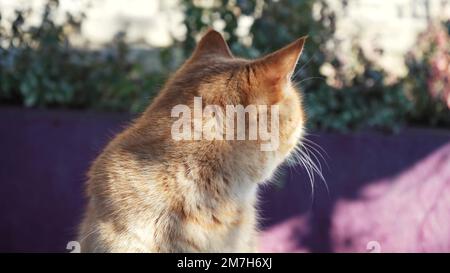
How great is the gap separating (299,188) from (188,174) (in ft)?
5.71

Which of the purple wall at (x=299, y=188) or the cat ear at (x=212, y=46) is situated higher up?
the cat ear at (x=212, y=46)

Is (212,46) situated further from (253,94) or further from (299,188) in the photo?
(299,188)

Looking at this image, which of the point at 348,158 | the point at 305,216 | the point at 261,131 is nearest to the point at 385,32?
the point at 348,158

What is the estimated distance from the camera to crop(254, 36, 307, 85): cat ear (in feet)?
5.32

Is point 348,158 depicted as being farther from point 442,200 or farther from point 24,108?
point 24,108

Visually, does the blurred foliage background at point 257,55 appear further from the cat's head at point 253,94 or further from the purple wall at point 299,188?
the cat's head at point 253,94

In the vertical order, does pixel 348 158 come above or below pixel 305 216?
above

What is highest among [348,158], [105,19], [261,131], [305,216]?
[105,19]

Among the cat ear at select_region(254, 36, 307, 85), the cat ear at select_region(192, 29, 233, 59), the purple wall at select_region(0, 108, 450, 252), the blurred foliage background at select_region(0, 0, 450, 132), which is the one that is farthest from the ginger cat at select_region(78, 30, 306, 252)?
the blurred foliage background at select_region(0, 0, 450, 132)

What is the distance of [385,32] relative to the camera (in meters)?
4.50

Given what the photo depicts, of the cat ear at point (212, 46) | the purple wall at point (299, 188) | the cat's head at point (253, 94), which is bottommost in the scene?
the purple wall at point (299, 188)

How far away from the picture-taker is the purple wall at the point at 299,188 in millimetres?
3373

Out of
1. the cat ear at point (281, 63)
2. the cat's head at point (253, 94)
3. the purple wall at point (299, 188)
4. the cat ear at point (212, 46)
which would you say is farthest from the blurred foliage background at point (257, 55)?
the cat ear at point (281, 63)

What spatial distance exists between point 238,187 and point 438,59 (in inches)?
100
